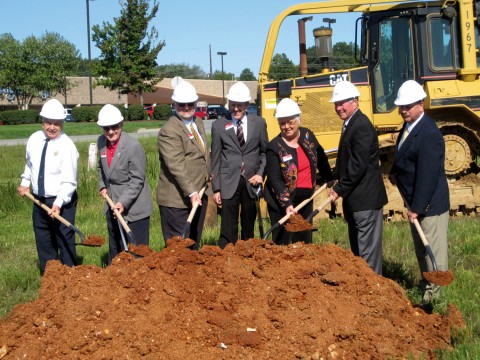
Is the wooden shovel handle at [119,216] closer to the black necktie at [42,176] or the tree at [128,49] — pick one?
the black necktie at [42,176]

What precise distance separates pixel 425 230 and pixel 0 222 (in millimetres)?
7484

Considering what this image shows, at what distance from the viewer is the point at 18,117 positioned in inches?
1889

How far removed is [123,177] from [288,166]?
1658 mm

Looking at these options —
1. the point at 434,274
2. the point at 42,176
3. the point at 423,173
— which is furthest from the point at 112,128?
the point at 434,274

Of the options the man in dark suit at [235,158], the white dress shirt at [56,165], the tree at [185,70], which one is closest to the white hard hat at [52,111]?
the white dress shirt at [56,165]

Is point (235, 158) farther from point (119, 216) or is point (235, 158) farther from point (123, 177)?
point (119, 216)

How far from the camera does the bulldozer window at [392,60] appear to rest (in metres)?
9.98

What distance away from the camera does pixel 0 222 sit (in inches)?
434

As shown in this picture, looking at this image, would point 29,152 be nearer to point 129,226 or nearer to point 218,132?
point 129,226

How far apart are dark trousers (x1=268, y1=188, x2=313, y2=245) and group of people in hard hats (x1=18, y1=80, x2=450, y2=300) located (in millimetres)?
11

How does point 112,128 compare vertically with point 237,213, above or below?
above

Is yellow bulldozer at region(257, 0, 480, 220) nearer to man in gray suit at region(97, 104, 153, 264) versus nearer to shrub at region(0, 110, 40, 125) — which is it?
man in gray suit at region(97, 104, 153, 264)

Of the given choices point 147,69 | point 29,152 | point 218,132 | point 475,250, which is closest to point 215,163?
point 218,132

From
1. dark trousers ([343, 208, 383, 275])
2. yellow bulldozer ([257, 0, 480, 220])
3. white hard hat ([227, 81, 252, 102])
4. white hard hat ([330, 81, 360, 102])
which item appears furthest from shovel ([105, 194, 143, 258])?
yellow bulldozer ([257, 0, 480, 220])
